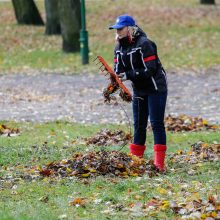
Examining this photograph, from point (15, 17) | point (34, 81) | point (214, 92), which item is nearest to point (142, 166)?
point (214, 92)

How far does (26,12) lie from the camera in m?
29.7

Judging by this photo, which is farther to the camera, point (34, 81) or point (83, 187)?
point (34, 81)

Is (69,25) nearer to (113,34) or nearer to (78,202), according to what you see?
(113,34)

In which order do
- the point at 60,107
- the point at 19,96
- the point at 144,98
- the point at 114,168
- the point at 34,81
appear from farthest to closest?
1. the point at 34,81
2. the point at 19,96
3. the point at 60,107
4. the point at 144,98
5. the point at 114,168

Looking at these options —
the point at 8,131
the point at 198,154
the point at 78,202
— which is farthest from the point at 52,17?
the point at 78,202

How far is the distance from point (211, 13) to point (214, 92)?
49.0 feet

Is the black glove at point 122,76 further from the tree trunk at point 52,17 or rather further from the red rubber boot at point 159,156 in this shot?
the tree trunk at point 52,17

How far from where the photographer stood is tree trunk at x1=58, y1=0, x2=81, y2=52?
24.7 metres

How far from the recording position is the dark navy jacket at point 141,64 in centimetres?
934

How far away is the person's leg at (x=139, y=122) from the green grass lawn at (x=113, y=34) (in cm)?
1262

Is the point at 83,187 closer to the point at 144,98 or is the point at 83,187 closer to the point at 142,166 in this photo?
the point at 142,166

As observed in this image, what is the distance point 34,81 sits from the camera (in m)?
21.1

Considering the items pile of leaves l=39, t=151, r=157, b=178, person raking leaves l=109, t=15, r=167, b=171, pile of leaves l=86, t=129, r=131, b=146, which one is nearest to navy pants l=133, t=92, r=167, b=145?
person raking leaves l=109, t=15, r=167, b=171

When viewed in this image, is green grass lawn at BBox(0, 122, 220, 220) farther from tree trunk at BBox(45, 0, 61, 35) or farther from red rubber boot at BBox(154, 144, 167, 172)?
tree trunk at BBox(45, 0, 61, 35)
